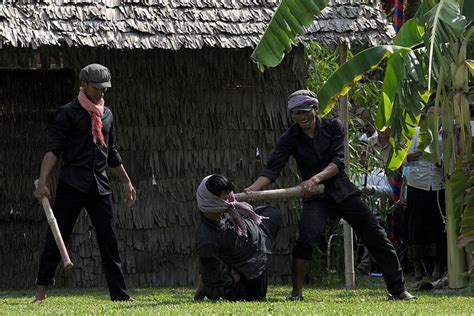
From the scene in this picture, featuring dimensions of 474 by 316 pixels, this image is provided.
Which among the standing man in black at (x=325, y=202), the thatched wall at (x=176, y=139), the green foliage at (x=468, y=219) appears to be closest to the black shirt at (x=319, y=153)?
the standing man in black at (x=325, y=202)

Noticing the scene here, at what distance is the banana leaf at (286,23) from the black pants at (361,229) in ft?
5.03

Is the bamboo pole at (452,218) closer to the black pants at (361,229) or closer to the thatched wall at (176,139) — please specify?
the black pants at (361,229)

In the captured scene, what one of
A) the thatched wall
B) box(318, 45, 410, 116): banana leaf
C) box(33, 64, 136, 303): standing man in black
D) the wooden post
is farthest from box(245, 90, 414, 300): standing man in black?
the thatched wall

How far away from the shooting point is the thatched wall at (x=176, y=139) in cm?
1334

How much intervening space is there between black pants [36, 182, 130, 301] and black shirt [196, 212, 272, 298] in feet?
2.76

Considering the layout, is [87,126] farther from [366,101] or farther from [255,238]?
[366,101]

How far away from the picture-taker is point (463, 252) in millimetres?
11797

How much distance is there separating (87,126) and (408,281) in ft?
16.5

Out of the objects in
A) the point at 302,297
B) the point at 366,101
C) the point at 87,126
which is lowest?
the point at 302,297

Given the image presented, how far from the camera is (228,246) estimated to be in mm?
10430

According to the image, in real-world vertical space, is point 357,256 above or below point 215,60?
below

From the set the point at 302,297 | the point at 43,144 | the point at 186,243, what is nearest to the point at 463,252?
the point at 302,297

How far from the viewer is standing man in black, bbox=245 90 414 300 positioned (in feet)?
34.6

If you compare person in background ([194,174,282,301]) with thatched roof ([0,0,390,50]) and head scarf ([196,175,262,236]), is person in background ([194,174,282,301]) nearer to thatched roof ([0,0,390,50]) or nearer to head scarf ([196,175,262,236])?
head scarf ([196,175,262,236])
